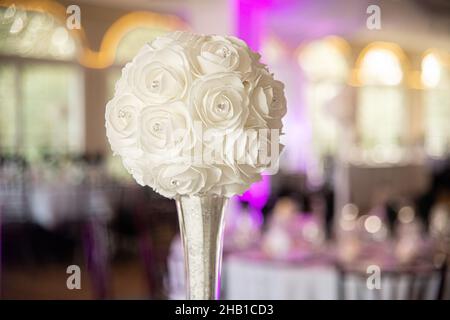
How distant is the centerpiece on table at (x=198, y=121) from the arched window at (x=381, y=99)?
41.6 feet

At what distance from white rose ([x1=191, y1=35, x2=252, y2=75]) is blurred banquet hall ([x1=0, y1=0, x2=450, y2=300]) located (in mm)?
589

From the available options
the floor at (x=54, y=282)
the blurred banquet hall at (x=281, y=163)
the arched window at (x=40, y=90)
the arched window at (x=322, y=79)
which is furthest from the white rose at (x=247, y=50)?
the arched window at (x=322, y=79)

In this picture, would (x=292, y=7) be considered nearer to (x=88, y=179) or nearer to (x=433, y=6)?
(x=433, y=6)

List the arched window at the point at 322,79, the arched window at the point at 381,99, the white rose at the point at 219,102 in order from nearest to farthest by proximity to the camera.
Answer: the white rose at the point at 219,102
the arched window at the point at 322,79
the arched window at the point at 381,99

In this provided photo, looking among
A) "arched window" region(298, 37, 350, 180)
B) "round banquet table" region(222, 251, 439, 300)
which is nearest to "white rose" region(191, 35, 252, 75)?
"round banquet table" region(222, 251, 439, 300)

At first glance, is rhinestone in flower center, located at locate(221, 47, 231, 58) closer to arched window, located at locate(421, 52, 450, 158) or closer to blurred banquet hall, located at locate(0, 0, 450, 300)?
blurred banquet hall, located at locate(0, 0, 450, 300)

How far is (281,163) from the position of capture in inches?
427

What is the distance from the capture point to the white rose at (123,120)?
3.25 ft

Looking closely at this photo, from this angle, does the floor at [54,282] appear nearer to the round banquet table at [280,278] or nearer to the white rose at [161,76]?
the round banquet table at [280,278]

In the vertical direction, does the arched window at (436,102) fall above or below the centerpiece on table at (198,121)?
above

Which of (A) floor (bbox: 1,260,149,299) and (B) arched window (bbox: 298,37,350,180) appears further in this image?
(B) arched window (bbox: 298,37,350,180)

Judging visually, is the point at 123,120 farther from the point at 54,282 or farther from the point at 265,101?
the point at 54,282

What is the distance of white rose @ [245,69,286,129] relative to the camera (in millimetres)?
979

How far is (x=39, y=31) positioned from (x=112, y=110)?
893cm
